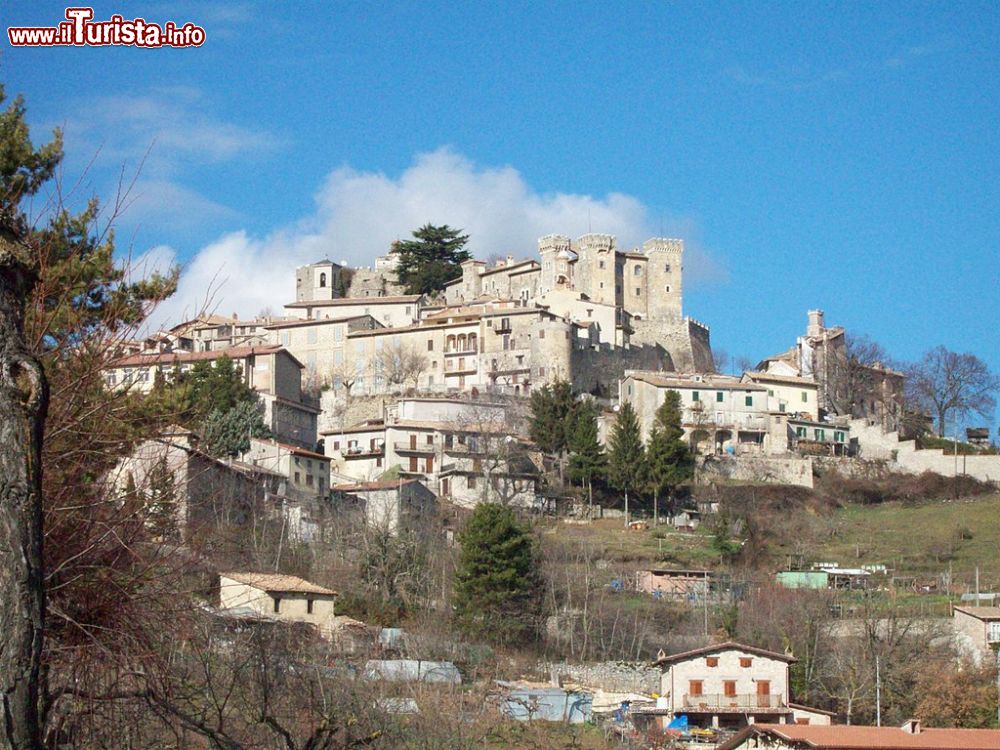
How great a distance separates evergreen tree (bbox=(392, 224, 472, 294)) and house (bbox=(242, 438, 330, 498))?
42703 millimetres

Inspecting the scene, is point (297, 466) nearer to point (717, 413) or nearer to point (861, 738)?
point (717, 413)

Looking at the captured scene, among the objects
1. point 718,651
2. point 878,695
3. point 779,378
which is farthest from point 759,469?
point 878,695

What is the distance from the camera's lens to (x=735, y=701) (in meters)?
42.3

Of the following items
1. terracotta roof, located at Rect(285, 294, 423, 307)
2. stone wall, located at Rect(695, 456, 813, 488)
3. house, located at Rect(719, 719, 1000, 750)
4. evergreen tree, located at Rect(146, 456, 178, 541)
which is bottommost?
house, located at Rect(719, 719, 1000, 750)

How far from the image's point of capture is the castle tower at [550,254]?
97625 millimetres

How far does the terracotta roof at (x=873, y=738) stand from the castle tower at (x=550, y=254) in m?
60.4

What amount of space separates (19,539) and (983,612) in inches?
1826

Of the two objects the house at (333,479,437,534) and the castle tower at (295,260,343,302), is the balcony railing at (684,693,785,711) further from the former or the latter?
the castle tower at (295,260,343,302)

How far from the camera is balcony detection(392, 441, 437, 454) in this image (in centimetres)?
6706

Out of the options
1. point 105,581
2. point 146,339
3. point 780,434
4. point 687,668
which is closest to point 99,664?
point 105,581

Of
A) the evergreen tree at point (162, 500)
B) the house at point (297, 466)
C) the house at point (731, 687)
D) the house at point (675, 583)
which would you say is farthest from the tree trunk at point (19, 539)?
the house at point (297, 466)

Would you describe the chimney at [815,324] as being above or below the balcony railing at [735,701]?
above

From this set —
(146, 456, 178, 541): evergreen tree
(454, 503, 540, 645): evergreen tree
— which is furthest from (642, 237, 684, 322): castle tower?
(146, 456, 178, 541): evergreen tree

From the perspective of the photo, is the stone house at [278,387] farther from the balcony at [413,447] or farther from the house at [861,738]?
the house at [861,738]
